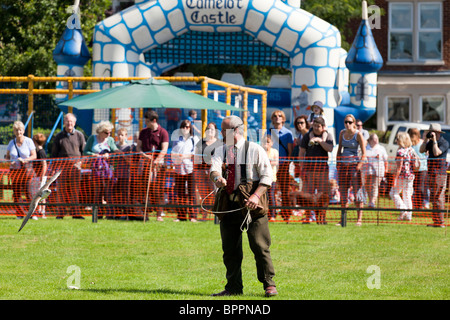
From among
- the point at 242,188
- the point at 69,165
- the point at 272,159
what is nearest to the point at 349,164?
the point at 272,159

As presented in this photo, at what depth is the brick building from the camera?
3159 cm

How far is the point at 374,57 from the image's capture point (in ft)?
64.1

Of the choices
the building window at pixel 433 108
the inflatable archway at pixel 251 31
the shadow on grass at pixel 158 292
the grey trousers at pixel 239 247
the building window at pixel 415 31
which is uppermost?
the building window at pixel 415 31

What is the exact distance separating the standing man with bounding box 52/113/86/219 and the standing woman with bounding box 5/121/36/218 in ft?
1.55

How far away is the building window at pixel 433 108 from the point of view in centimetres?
3166

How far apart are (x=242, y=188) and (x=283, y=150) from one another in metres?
7.22

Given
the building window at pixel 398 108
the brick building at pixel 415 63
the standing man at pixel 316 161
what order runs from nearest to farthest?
the standing man at pixel 316 161
the brick building at pixel 415 63
the building window at pixel 398 108

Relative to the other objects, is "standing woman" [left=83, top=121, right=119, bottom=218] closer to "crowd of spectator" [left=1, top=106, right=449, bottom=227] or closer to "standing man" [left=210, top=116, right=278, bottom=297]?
"crowd of spectator" [left=1, top=106, right=449, bottom=227]

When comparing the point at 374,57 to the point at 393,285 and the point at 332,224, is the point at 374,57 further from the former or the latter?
the point at 393,285

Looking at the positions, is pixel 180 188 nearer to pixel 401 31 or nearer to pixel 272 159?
pixel 272 159

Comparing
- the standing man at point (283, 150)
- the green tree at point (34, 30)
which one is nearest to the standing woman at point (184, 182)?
the standing man at point (283, 150)

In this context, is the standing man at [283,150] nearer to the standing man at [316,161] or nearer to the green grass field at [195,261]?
the standing man at [316,161]

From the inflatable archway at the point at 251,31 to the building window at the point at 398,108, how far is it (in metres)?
13.4

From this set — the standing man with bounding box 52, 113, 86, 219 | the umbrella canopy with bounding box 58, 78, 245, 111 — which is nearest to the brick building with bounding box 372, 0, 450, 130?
the umbrella canopy with bounding box 58, 78, 245, 111
